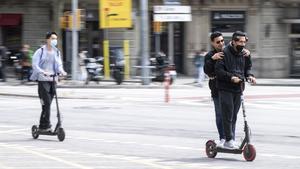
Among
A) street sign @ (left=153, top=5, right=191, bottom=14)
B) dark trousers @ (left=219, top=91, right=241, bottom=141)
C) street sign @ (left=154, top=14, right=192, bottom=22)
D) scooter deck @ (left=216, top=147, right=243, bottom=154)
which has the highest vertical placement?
street sign @ (left=153, top=5, right=191, bottom=14)

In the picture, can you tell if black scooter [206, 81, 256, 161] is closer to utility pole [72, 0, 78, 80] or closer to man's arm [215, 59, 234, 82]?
man's arm [215, 59, 234, 82]

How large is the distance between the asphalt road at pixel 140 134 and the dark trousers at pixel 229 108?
1.41 ft

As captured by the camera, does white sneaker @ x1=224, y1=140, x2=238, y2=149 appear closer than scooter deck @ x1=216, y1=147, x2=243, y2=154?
No

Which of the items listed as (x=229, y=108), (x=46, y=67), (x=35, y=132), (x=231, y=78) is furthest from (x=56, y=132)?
(x=231, y=78)

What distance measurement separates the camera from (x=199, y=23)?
126 feet

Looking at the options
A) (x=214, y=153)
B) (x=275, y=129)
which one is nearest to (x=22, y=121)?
(x=275, y=129)

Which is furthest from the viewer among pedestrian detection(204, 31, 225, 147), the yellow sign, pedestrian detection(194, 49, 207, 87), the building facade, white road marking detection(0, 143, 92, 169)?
the building facade

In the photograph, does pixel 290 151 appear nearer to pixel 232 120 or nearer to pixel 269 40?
pixel 232 120

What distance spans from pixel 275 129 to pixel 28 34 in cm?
2522

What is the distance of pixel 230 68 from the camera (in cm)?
998

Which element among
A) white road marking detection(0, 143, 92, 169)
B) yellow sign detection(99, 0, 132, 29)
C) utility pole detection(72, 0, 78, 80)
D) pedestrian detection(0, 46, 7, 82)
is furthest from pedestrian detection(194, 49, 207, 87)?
white road marking detection(0, 143, 92, 169)

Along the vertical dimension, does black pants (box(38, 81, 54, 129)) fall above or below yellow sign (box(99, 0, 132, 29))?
below

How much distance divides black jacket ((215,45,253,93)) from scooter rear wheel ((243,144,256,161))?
78 centimetres

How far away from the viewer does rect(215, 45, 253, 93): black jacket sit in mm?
9977
